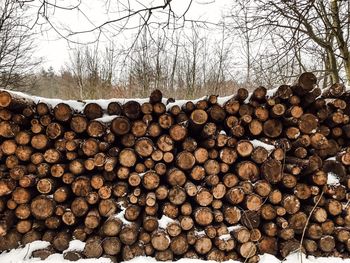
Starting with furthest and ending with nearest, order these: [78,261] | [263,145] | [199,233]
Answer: [263,145] → [199,233] → [78,261]

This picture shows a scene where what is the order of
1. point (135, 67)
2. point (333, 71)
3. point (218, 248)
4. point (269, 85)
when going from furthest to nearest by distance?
point (135, 67) → point (269, 85) → point (333, 71) → point (218, 248)

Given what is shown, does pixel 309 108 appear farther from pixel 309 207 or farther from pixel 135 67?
pixel 135 67

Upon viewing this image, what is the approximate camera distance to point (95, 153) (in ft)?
10.0

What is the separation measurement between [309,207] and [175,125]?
5.54 ft

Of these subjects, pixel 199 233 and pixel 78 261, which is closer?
pixel 78 261

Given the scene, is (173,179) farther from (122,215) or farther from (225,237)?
(225,237)

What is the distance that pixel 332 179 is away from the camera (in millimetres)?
3139

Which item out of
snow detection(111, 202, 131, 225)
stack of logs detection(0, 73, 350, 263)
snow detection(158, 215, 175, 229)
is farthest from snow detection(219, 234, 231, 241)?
snow detection(111, 202, 131, 225)

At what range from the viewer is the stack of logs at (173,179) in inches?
116

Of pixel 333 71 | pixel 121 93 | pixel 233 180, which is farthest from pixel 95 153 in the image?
pixel 121 93

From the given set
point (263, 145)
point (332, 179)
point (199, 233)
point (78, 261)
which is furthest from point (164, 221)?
point (332, 179)

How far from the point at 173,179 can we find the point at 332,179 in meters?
1.74

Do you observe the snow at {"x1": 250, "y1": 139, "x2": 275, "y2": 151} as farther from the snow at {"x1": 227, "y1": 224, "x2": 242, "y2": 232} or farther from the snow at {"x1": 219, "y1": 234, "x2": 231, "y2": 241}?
the snow at {"x1": 219, "y1": 234, "x2": 231, "y2": 241}

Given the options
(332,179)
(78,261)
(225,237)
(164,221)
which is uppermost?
(332,179)
